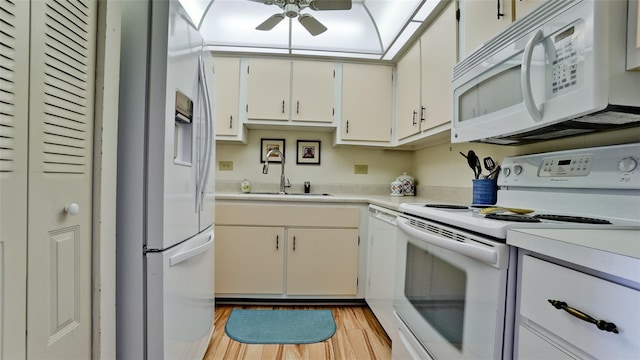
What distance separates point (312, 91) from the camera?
8.13 feet

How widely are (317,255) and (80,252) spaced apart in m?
1.58

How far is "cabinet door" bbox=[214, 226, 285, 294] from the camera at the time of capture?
2145 millimetres

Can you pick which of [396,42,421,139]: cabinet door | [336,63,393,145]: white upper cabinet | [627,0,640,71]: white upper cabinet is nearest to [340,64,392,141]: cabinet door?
[336,63,393,145]: white upper cabinet

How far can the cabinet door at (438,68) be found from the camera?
62.9 inches

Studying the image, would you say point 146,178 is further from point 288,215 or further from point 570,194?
point 570,194

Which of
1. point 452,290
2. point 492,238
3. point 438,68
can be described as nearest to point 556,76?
point 492,238

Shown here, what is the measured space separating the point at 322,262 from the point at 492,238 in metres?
1.56

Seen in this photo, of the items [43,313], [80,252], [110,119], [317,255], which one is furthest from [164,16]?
[317,255]

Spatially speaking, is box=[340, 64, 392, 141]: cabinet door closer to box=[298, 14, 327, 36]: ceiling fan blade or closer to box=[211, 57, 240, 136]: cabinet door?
box=[298, 14, 327, 36]: ceiling fan blade

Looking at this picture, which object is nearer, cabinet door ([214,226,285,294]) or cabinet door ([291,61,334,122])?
cabinet door ([214,226,285,294])

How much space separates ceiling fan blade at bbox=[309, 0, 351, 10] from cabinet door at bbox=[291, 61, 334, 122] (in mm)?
657

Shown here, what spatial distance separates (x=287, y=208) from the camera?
2.16 metres

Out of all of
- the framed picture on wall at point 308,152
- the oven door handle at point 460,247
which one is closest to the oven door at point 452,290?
the oven door handle at point 460,247

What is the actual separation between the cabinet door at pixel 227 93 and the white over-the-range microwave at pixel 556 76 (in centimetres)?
183
